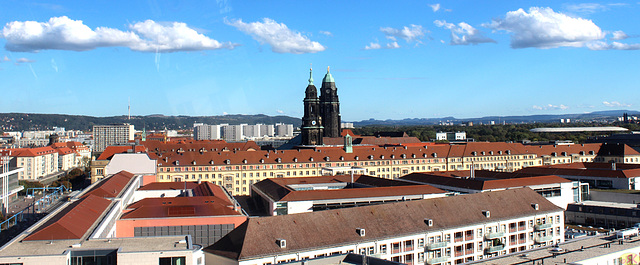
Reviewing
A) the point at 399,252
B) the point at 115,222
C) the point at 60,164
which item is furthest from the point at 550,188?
the point at 60,164

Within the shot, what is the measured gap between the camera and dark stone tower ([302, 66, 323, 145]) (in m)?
105

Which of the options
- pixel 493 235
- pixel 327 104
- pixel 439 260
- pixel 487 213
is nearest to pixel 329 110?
pixel 327 104

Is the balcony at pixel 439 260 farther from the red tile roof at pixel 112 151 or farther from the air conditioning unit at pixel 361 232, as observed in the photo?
the red tile roof at pixel 112 151

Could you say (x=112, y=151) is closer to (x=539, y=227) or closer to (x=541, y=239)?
(x=539, y=227)

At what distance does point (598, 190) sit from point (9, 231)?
2439 inches

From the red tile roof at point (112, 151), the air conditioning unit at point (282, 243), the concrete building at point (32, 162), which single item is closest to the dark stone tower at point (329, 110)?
the red tile roof at point (112, 151)

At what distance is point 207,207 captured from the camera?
143ft

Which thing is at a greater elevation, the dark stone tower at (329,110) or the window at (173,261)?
the dark stone tower at (329,110)

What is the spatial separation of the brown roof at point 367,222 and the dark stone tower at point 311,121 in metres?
59.2

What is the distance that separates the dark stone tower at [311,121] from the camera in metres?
105

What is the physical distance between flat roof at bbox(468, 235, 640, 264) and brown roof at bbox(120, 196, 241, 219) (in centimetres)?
2074

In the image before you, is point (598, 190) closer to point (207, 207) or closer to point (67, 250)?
point (207, 207)

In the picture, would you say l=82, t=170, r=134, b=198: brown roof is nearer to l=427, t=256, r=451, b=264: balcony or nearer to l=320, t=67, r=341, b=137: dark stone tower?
l=427, t=256, r=451, b=264: balcony

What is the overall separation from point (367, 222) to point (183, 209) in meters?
14.2
